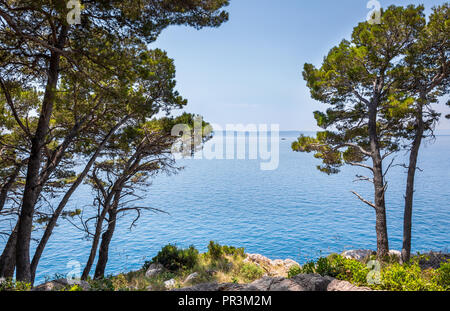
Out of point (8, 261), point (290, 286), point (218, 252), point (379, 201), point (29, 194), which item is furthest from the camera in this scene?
point (218, 252)

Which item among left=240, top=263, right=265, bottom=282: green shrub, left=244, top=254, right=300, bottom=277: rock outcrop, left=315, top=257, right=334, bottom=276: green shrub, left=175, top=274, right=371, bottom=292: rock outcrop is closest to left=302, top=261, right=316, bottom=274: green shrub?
left=315, top=257, right=334, bottom=276: green shrub

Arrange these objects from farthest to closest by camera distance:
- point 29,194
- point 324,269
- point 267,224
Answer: point 267,224
point 29,194
point 324,269

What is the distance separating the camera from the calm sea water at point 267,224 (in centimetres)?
1504

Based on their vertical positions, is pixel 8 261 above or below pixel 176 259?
above

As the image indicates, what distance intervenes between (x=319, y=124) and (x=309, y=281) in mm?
6138

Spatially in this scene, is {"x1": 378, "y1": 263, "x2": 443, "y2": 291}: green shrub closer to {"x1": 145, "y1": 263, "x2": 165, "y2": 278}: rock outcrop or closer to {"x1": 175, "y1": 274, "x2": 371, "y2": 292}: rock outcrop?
{"x1": 175, "y1": 274, "x2": 371, "y2": 292}: rock outcrop

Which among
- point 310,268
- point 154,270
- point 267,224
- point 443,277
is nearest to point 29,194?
point 154,270

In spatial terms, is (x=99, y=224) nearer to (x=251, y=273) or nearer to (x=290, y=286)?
(x=251, y=273)

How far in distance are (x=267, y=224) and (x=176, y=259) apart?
1036 cm

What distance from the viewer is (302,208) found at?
73.8ft

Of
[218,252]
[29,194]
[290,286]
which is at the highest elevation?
[29,194]

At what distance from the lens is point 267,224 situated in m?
19.1
